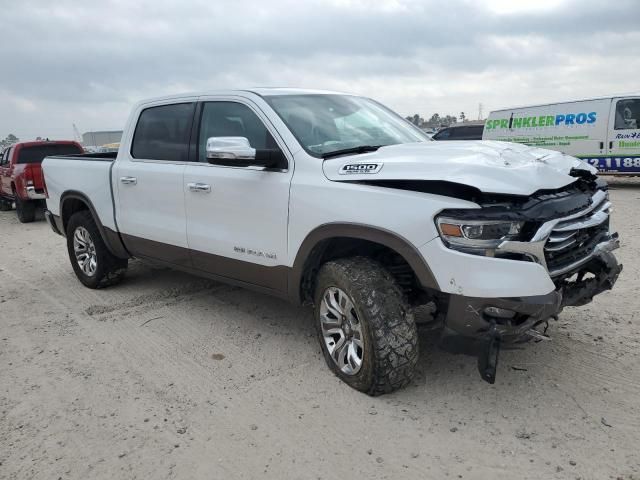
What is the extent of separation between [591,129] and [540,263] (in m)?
12.0

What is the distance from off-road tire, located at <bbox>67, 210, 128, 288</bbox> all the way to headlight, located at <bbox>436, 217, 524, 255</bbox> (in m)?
4.15

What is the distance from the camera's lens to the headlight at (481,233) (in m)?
2.66

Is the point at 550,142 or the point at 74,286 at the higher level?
the point at 550,142

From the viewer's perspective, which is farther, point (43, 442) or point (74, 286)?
point (74, 286)

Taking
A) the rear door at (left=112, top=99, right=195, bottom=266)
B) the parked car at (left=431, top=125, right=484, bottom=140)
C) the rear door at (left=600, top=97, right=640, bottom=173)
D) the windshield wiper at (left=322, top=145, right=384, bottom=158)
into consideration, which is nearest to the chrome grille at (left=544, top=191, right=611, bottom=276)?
the windshield wiper at (left=322, top=145, right=384, bottom=158)

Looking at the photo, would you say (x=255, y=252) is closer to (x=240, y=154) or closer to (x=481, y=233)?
(x=240, y=154)

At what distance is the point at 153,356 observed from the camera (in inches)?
156

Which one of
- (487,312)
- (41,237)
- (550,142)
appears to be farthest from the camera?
(550,142)

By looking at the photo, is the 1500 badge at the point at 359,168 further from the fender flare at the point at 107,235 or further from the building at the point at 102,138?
the building at the point at 102,138

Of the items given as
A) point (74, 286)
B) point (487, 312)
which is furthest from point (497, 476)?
point (74, 286)

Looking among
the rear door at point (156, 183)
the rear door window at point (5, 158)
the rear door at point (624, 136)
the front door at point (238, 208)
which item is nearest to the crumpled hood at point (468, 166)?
the front door at point (238, 208)

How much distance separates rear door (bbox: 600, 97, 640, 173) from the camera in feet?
39.7

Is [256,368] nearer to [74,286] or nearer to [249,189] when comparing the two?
[249,189]

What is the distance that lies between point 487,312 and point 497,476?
79 cm
